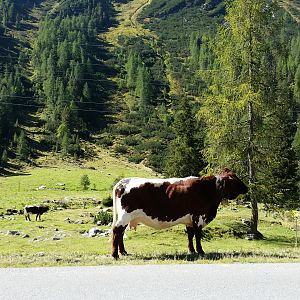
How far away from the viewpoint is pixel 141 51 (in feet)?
636

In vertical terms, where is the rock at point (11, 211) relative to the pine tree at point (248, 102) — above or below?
below

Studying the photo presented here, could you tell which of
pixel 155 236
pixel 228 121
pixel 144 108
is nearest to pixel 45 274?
pixel 155 236

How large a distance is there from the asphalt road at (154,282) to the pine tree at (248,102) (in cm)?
1539

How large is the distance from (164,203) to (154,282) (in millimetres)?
4498

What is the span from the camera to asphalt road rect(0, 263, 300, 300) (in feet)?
21.1

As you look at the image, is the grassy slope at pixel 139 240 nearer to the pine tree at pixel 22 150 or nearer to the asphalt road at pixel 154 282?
the asphalt road at pixel 154 282

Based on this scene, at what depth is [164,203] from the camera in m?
11.5

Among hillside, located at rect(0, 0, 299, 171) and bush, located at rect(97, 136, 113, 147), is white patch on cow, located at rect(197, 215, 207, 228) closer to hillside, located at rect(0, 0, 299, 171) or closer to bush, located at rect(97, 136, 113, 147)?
hillside, located at rect(0, 0, 299, 171)

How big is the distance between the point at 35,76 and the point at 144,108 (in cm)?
4355

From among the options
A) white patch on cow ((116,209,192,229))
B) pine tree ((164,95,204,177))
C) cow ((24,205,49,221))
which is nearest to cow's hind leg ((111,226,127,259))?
white patch on cow ((116,209,192,229))

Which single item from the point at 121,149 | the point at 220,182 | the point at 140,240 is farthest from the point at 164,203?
the point at 121,149

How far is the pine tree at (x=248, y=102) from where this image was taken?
23641 millimetres

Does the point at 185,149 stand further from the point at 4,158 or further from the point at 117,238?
the point at 4,158

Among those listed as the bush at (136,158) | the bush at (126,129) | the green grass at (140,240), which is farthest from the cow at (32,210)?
the bush at (126,129)
